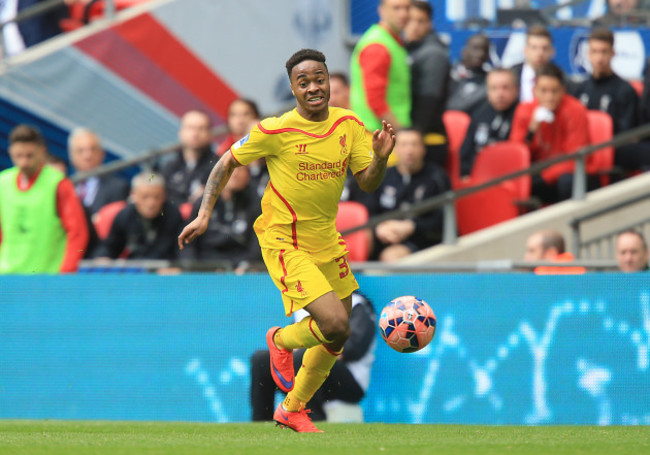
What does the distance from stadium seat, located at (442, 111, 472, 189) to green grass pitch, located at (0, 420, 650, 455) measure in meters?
4.61

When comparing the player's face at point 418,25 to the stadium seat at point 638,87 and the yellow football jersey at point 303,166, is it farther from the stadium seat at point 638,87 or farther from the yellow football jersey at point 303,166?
the yellow football jersey at point 303,166

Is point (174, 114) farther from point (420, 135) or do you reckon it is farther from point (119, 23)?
point (420, 135)

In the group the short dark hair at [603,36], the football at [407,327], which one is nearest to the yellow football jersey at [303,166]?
the football at [407,327]

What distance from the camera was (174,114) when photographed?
15.9 metres

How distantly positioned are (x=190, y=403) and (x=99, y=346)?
95cm

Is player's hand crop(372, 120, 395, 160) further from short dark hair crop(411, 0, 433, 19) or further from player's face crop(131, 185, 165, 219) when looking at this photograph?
short dark hair crop(411, 0, 433, 19)

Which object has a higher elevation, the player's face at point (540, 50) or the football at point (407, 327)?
the player's face at point (540, 50)

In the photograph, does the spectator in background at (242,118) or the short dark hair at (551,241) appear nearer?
the short dark hair at (551,241)

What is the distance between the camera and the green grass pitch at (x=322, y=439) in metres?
6.67

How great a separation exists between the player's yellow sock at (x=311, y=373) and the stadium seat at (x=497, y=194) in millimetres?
4743

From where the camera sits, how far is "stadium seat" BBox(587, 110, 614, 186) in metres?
12.5

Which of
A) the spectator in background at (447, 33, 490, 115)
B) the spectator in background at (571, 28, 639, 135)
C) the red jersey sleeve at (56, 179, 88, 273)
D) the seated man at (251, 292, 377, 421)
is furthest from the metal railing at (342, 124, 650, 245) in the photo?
the red jersey sleeve at (56, 179, 88, 273)

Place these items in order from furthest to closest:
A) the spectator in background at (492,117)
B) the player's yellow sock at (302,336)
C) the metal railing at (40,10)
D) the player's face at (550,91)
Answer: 1. the metal railing at (40,10)
2. the spectator in background at (492,117)
3. the player's face at (550,91)
4. the player's yellow sock at (302,336)

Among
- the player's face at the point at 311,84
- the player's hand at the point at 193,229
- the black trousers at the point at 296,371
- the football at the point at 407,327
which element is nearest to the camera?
the player's hand at the point at 193,229
